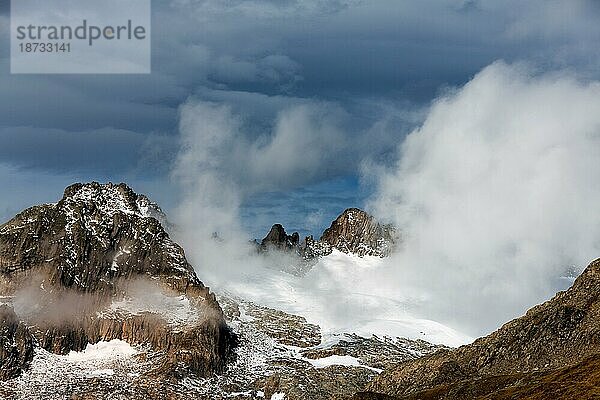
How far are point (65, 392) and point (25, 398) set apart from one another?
10365mm

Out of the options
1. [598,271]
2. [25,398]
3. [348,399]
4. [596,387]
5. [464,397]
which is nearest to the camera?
[596,387]

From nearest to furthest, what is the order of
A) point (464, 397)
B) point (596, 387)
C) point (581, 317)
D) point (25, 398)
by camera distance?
point (596, 387) < point (464, 397) < point (581, 317) < point (25, 398)

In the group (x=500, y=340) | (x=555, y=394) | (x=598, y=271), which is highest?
(x=598, y=271)

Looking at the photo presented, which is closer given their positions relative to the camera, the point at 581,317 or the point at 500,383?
the point at 500,383

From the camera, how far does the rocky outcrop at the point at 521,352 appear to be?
131 m

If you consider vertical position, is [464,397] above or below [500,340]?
below

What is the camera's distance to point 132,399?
194m

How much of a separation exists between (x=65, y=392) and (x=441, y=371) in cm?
→ 10720

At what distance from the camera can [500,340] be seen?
14588 cm

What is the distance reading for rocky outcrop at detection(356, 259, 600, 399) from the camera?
131 metres

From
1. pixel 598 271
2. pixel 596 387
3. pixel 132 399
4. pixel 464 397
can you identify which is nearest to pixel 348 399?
pixel 464 397

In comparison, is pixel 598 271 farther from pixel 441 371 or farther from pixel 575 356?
pixel 441 371

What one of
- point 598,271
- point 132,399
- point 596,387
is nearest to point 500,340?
point 598,271

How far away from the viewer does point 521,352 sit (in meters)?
140
